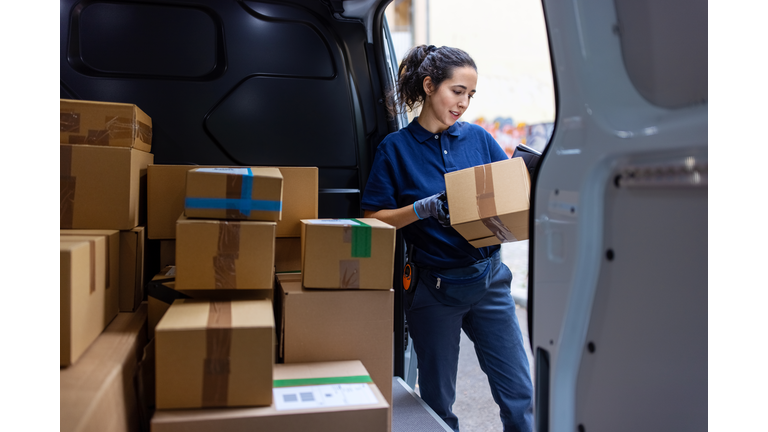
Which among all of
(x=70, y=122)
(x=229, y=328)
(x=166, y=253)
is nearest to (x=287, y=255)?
(x=166, y=253)

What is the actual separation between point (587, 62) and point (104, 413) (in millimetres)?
1243

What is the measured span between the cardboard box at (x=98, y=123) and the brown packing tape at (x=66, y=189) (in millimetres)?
104

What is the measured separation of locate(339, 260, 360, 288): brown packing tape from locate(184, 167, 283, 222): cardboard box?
0.89 feet

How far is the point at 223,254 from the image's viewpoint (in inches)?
62.2

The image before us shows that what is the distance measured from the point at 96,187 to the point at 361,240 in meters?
0.85

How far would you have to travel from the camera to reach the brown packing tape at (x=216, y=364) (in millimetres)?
1355

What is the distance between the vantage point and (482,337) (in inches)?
79.0

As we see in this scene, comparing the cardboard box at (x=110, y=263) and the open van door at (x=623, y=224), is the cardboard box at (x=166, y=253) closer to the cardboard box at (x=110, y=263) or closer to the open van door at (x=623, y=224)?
the cardboard box at (x=110, y=263)

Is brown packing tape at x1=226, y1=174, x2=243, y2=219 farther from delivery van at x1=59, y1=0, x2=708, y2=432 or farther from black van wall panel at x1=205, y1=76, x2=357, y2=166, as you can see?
delivery van at x1=59, y1=0, x2=708, y2=432

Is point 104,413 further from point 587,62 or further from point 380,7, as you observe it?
point 380,7

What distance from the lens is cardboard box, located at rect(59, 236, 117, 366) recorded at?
1.23 m

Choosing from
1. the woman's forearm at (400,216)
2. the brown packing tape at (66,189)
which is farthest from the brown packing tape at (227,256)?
the woman's forearm at (400,216)

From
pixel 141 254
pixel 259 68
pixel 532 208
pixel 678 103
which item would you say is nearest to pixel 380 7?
pixel 259 68

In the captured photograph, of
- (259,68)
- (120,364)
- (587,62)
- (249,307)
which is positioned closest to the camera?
(587,62)
